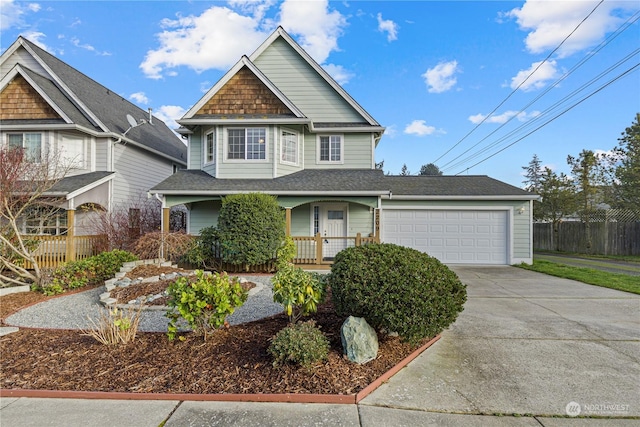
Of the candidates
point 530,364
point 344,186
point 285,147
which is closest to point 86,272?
point 285,147

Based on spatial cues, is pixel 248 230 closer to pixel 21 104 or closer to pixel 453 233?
pixel 453 233

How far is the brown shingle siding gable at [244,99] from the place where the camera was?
12.5 metres

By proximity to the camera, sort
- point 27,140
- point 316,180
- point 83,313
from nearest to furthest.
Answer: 1. point 83,313
2. point 316,180
3. point 27,140

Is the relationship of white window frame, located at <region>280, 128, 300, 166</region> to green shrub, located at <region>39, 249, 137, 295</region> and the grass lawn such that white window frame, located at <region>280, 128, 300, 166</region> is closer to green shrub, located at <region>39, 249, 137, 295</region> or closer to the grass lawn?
green shrub, located at <region>39, 249, 137, 295</region>

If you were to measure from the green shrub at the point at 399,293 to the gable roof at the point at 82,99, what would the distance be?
43.5 ft

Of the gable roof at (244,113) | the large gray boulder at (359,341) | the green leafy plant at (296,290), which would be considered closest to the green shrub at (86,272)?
the gable roof at (244,113)

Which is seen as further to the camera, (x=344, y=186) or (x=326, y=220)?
(x=326, y=220)

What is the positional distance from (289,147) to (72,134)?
8.59 meters

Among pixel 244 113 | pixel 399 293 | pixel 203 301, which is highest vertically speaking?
pixel 244 113

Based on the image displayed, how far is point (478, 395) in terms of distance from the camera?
132 inches

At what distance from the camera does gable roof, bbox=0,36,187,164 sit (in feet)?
42.3

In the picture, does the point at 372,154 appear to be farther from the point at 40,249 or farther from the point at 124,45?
the point at 40,249

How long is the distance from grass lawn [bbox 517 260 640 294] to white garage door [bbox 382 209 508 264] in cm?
144

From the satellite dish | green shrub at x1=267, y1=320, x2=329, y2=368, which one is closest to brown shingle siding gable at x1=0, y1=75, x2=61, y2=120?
the satellite dish
